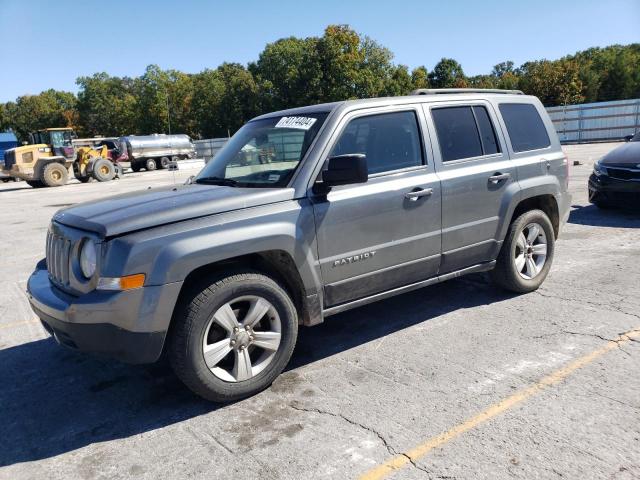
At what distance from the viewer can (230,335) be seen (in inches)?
133

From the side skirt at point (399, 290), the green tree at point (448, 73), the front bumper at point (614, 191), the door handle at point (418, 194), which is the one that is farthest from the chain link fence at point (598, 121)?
the green tree at point (448, 73)

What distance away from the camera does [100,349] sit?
122 inches

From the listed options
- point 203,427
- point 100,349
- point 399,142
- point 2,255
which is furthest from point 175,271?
point 2,255

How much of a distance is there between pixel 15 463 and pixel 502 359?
3.15 metres

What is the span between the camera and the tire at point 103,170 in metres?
26.8

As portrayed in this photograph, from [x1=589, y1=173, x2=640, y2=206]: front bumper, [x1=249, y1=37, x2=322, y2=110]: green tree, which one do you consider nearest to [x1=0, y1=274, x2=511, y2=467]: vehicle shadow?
[x1=589, y1=173, x2=640, y2=206]: front bumper

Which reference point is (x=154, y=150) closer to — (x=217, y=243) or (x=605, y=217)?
(x=605, y=217)

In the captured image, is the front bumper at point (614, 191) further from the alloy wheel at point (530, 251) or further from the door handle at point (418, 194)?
the door handle at point (418, 194)

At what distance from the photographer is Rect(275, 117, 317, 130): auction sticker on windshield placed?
402cm

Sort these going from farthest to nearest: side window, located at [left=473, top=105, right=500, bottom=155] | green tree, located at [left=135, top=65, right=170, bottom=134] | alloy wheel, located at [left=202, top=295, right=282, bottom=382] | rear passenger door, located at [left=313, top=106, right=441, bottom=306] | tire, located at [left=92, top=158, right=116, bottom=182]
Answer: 1. green tree, located at [left=135, top=65, right=170, bottom=134]
2. tire, located at [left=92, top=158, right=116, bottom=182]
3. side window, located at [left=473, top=105, right=500, bottom=155]
4. rear passenger door, located at [left=313, top=106, right=441, bottom=306]
5. alloy wheel, located at [left=202, top=295, right=282, bottom=382]

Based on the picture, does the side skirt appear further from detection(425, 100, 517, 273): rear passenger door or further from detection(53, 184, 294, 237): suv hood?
detection(53, 184, 294, 237): suv hood

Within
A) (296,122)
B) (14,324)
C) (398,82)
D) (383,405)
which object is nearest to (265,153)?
(296,122)

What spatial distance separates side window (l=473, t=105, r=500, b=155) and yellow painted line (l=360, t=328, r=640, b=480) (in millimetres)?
1887

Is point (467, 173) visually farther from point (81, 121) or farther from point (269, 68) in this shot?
point (81, 121)
